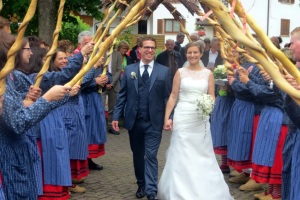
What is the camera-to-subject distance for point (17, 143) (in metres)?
3.74

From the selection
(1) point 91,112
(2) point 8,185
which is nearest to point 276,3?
(1) point 91,112

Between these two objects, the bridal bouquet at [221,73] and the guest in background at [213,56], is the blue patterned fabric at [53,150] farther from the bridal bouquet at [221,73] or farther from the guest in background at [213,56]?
Answer: the guest in background at [213,56]

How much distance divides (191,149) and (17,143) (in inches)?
129

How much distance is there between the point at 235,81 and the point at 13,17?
325 inches

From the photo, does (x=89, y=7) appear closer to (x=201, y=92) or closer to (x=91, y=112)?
(x=91, y=112)

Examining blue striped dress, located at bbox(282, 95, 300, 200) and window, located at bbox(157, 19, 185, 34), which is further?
window, located at bbox(157, 19, 185, 34)

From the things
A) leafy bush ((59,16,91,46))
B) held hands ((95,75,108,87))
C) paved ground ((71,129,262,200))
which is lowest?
paved ground ((71,129,262,200))

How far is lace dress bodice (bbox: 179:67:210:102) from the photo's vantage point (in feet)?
22.4

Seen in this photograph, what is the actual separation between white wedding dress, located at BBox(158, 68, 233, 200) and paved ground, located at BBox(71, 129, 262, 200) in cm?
56

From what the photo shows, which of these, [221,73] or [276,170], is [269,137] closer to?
[276,170]

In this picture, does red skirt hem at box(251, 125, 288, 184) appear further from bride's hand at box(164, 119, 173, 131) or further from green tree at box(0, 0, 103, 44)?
green tree at box(0, 0, 103, 44)

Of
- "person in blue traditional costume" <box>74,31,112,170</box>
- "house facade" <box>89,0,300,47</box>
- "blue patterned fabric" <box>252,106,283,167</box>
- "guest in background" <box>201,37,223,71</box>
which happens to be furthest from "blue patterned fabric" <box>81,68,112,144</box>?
"house facade" <box>89,0,300,47</box>

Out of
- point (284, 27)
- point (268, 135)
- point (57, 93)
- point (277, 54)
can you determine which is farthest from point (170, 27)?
point (277, 54)

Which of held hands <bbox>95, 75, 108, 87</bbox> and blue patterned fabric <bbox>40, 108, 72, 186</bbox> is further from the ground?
held hands <bbox>95, 75, 108, 87</bbox>
